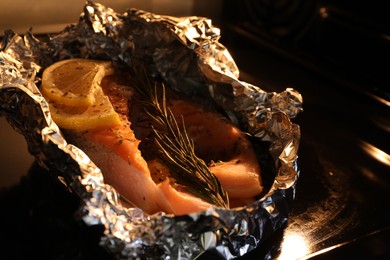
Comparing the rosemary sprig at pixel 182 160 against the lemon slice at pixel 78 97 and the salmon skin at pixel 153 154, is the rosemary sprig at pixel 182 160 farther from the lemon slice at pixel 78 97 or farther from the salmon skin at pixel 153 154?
the lemon slice at pixel 78 97

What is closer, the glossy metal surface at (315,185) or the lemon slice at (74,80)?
the glossy metal surface at (315,185)

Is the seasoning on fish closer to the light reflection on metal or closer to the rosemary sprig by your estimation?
the rosemary sprig

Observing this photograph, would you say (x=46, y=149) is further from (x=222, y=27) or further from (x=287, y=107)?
(x=222, y=27)

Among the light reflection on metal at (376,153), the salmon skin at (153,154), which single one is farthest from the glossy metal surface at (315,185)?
the salmon skin at (153,154)

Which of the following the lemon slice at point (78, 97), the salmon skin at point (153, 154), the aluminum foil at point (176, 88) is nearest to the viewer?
the aluminum foil at point (176, 88)

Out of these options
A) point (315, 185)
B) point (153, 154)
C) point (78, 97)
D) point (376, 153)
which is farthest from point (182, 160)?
point (376, 153)

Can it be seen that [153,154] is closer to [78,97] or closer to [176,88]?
[78,97]

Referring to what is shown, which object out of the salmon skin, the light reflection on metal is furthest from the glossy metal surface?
the salmon skin
